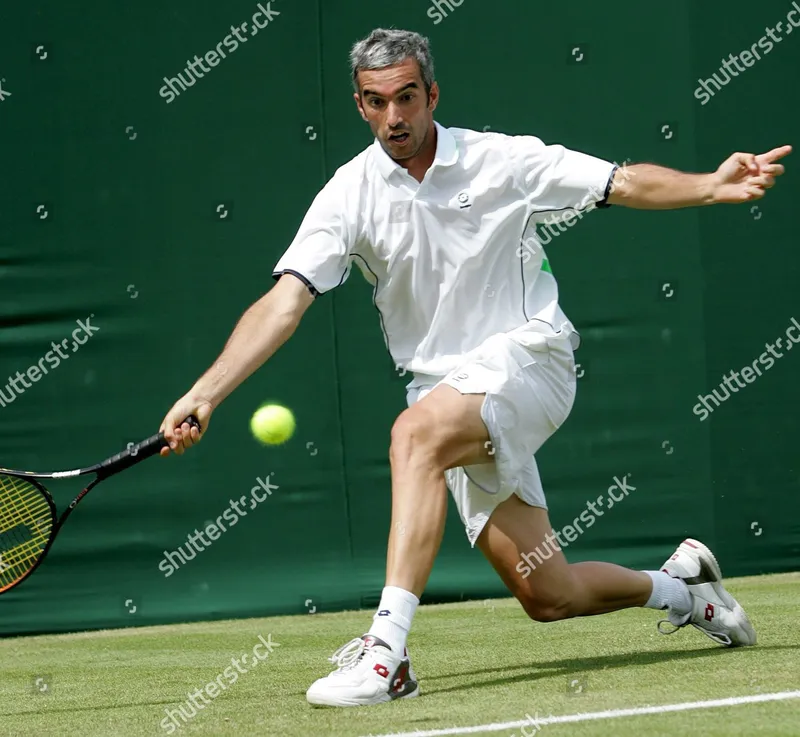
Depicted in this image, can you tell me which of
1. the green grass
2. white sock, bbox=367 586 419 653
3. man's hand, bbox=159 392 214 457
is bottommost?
the green grass

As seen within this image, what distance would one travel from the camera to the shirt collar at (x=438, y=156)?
12.0ft

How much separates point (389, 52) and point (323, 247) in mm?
539

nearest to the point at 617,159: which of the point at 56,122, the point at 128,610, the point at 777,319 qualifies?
the point at 777,319

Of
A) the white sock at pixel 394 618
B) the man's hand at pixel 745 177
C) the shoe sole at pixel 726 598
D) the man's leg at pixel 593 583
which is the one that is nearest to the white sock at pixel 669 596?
the man's leg at pixel 593 583

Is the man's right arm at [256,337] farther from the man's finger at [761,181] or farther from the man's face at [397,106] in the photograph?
the man's finger at [761,181]

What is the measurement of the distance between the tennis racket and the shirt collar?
0.89 m

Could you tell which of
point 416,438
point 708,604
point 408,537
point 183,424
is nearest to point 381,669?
point 408,537

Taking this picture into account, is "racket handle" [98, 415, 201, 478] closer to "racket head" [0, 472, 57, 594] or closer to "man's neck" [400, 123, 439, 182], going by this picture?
"racket head" [0, 472, 57, 594]

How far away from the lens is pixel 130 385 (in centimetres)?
616

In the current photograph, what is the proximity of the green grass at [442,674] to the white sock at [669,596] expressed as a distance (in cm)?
13

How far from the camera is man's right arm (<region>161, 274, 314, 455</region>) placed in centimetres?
320

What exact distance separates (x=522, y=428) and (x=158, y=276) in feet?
10.1

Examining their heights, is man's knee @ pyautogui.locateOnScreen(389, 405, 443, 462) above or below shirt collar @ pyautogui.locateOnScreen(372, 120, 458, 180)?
below

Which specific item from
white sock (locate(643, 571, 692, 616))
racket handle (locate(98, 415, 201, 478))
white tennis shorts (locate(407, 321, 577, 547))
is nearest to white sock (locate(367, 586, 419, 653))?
white tennis shorts (locate(407, 321, 577, 547))
